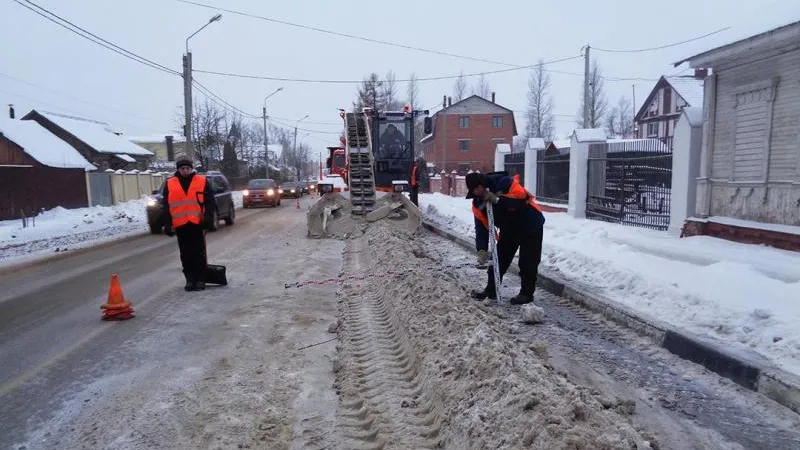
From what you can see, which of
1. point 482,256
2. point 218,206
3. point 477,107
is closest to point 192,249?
point 482,256

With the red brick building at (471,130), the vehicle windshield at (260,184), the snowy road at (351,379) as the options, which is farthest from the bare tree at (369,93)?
the snowy road at (351,379)

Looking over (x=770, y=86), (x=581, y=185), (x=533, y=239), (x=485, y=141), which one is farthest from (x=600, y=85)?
(x=533, y=239)

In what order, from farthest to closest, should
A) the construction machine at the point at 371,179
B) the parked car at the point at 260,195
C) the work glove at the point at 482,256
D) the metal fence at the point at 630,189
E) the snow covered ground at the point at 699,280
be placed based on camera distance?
the parked car at the point at 260,195 → the construction machine at the point at 371,179 → the metal fence at the point at 630,189 → the work glove at the point at 482,256 → the snow covered ground at the point at 699,280

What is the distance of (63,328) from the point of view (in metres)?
6.23

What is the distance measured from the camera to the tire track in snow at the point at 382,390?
3.54 meters

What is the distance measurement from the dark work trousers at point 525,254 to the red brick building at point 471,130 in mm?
60453

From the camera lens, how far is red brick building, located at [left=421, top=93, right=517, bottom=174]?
6756 cm

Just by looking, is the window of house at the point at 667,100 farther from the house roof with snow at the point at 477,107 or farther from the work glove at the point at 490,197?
the work glove at the point at 490,197

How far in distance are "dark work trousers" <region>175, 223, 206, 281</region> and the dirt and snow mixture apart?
2.94 metres

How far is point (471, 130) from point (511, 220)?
2465 inches

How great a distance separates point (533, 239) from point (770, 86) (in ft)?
20.5

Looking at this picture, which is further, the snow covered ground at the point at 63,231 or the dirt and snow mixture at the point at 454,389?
the snow covered ground at the point at 63,231

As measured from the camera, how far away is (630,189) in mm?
14273

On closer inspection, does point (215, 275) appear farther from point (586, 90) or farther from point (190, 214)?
point (586, 90)
